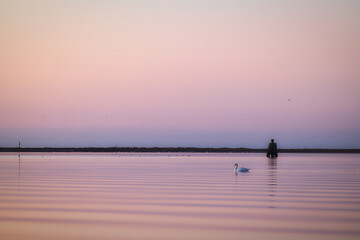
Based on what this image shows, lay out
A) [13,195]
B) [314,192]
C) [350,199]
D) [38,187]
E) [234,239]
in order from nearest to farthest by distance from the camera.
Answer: [234,239] → [350,199] → [13,195] → [314,192] → [38,187]

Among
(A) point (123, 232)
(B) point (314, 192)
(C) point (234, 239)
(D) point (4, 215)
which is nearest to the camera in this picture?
(C) point (234, 239)

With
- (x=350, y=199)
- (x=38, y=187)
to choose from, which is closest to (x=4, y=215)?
(x=38, y=187)

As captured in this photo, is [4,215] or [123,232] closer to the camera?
[123,232]

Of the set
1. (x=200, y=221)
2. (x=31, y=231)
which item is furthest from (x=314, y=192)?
(x=31, y=231)

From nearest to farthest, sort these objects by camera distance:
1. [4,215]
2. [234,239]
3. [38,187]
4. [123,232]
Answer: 1. [234,239]
2. [123,232]
3. [4,215]
4. [38,187]

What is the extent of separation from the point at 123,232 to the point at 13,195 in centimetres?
713

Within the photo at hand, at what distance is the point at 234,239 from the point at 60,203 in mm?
6077

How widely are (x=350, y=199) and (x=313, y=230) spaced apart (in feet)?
17.9

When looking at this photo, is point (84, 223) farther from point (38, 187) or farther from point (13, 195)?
point (38, 187)

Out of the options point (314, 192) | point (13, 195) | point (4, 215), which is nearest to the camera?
point (4, 215)

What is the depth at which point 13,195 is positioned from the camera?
53.7 feet

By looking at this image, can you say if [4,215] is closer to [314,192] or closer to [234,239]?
[234,239]

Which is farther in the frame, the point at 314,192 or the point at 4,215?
the point at 314,192

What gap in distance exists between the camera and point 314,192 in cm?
1750
